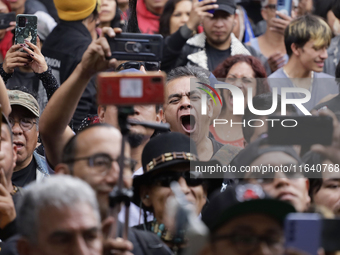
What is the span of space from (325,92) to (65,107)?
3.43 meters

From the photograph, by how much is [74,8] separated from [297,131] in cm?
298

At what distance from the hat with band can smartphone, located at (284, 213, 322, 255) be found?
2.95 m

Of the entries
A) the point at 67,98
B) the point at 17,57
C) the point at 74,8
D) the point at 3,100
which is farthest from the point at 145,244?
the point at 74,8

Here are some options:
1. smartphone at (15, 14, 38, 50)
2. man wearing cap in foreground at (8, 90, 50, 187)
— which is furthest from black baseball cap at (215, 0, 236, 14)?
man wearing cap in foreground at (8, 90, 50, 187)

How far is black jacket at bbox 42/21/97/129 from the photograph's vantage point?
5.91 m

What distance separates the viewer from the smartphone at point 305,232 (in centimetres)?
238

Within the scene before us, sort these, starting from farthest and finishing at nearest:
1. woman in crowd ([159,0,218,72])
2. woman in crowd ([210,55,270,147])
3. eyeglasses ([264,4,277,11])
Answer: eyeglasses ([264,4,277,11])
woman in crowd ([159,0,218,72])
woman in crowd ([210,55,270,147])

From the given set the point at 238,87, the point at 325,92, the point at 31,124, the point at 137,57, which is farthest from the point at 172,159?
the point at 325,92

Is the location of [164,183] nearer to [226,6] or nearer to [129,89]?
[129,89]

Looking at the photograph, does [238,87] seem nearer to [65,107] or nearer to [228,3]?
[228,3]

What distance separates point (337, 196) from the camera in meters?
3.94

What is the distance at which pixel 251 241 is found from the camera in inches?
105

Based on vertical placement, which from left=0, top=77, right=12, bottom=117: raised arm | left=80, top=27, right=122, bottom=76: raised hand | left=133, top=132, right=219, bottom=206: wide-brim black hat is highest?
left=80, top=27, right=122, bottom=76: raised hand

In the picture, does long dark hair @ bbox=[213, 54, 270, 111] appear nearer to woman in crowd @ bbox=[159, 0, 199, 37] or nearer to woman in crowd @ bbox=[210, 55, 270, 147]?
woman in crowd @ bbox=[210, 55, 270, 147]
